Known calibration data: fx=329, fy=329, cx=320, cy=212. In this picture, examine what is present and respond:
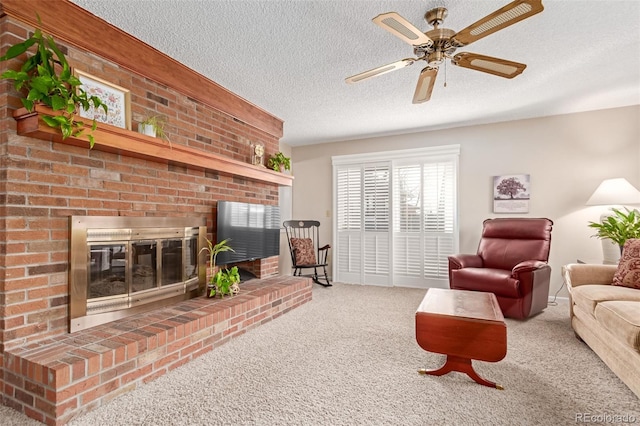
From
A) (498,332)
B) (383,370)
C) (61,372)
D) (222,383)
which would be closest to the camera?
(61,372)

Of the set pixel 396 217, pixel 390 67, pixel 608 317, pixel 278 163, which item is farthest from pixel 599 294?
pixel 278 163

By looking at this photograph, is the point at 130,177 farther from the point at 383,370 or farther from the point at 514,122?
the point at 514,122

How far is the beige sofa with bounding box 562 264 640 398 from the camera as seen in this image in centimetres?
185

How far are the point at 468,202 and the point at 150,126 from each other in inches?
160

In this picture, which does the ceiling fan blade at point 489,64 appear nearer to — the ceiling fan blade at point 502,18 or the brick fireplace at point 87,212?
the ceiling fan blade at point 502,18

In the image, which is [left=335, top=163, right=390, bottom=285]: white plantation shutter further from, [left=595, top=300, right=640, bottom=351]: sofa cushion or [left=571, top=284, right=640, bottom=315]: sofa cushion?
[left=595, top=300, right=640, bottom=351]: sofa cushion

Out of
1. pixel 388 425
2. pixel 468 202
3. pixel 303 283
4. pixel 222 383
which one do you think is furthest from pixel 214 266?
pixel 468 202

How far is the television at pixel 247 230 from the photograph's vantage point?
334 centimetres

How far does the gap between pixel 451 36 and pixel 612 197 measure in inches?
116

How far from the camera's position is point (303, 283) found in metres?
3.90

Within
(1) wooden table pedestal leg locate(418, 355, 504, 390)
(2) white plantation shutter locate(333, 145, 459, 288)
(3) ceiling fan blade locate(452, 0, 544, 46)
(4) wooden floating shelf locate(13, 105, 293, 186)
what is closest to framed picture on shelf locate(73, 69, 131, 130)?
(4) wooden floating shelf locate(13, 105, 293, 186)

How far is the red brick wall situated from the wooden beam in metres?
0.06

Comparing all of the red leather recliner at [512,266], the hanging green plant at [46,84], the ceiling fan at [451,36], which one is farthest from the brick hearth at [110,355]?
the red leather recliner at [512,266]

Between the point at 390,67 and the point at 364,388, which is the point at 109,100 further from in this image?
the point at 364,388
